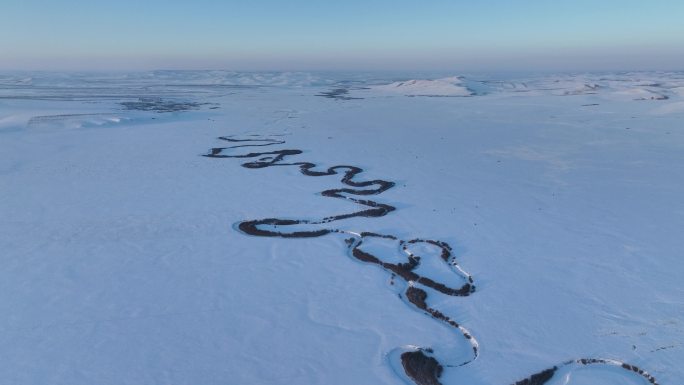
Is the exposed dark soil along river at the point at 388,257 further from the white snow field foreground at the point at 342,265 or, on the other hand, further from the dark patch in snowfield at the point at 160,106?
the dark patch in snowfield at the point at 160,106

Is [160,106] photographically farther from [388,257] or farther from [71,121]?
[388,257]

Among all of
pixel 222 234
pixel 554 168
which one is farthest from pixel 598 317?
pixel 554 168

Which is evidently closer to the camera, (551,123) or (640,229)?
(640,229)

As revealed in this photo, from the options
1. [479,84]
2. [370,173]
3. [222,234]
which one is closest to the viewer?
[222,234]

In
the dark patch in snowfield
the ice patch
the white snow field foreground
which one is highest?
the dark patch in snowfield

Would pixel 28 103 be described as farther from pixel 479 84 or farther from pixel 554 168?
pixel 479 84

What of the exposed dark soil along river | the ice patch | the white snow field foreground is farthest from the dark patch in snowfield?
the exposed dark soil along river

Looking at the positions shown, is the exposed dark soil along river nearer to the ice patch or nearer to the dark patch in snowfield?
the ice patch
